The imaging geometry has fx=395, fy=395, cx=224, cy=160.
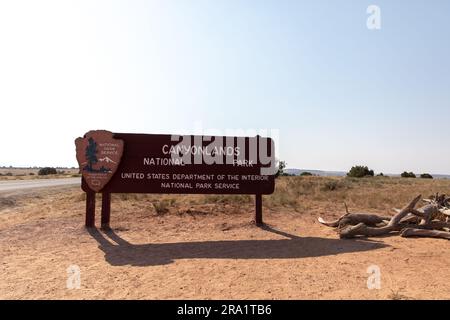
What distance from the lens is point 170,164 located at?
10859mm

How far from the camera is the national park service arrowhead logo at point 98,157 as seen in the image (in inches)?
419

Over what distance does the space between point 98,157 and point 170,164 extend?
1.94 meters

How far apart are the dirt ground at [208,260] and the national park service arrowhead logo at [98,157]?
1.40 m

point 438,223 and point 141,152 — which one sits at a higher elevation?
point 141,152

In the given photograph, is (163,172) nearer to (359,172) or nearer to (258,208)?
(258,208)

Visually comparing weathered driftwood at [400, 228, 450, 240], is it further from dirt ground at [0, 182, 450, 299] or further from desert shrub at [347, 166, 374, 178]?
desert shrub at [347, 166, 374, 178]

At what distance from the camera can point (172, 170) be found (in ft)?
35.6

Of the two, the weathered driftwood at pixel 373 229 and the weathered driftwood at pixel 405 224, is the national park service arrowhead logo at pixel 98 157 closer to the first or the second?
the weathered driftwood at pixel 405 224

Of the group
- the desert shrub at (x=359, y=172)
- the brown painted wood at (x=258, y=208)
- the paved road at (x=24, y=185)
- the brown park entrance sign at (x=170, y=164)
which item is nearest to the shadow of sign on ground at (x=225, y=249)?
the brown park entrance sign at (x=170, y=164)

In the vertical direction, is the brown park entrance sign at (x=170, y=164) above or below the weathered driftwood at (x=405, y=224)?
above

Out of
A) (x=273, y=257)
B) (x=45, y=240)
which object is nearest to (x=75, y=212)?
(x=45, y=240)

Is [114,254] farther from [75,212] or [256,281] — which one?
[75,212]

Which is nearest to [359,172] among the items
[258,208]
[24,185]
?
[24,185]
